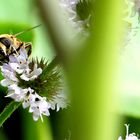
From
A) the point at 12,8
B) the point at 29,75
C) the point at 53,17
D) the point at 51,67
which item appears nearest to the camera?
the point at 53,17

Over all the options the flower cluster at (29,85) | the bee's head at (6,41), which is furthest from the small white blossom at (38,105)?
the bee's head at (6,41)

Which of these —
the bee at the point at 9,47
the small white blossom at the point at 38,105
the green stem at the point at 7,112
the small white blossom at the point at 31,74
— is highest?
the bee at the point at 9,47

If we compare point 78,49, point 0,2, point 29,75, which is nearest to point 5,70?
point 29,75

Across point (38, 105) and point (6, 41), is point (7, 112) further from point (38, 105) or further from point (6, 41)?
point (6, 41)

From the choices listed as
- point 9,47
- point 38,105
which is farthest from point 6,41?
point 38,105

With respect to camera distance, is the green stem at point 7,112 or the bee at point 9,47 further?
the bee at point 9,47

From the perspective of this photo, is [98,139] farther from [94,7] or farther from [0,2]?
[0,2]

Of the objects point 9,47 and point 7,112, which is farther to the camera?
point 9,47

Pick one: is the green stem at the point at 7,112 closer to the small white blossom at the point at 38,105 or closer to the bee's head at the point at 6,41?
the small white blossom at the point at 38,105
